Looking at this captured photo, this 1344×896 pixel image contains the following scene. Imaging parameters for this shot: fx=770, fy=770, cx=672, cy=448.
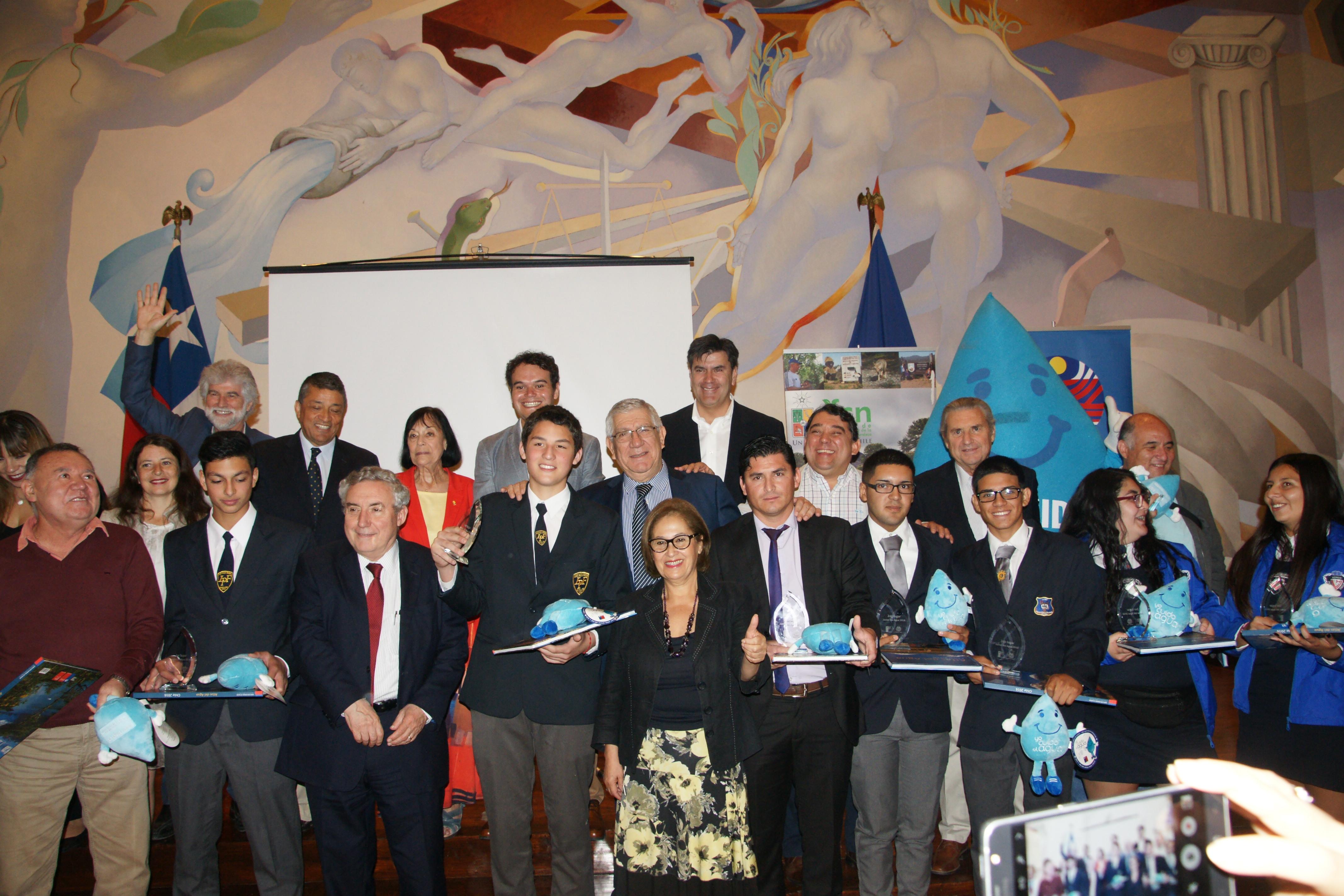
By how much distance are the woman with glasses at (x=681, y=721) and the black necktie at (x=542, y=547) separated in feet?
1.04

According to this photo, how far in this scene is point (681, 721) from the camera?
7.95ft

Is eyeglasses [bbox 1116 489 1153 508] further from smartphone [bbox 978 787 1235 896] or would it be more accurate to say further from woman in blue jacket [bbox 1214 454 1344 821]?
smartphone [bbox 978 787 1235 896]

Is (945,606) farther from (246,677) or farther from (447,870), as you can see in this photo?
(447,870)

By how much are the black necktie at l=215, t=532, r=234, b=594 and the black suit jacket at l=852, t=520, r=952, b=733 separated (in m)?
2.24

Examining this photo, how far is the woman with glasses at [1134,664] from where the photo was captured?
2.60m

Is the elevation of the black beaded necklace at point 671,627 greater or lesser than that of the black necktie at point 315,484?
lesser

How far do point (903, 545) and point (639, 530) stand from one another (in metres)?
1.01

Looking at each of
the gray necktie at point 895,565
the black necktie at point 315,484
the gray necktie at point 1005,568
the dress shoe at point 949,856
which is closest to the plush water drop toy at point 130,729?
the black necktie at point 315,484

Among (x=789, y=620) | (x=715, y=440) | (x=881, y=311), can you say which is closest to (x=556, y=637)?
(x=789, y=620)

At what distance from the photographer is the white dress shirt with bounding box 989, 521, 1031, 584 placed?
270 cm

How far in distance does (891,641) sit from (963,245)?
14.9 feet

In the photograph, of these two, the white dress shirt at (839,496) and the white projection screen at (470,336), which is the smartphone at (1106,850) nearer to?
the white dress shirt at (839,496)

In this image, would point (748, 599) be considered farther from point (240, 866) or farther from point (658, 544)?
point (240, 866)

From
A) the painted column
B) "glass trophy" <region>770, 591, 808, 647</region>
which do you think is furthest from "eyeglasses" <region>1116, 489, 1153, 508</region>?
the painted column
